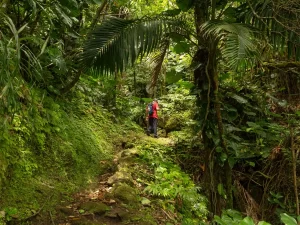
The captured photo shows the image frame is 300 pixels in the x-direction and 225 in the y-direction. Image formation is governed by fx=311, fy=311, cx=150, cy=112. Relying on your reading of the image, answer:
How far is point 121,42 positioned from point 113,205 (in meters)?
2.20

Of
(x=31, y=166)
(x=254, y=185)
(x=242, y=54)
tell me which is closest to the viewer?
(x=242, y=54)

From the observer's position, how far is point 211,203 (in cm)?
448

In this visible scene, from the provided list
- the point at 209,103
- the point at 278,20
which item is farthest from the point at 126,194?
the point at 278,20

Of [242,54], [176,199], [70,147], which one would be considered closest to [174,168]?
[176,199]

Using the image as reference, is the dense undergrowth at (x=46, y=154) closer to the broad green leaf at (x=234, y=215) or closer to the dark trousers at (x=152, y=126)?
the broad green leaf at (x=234, y=215)

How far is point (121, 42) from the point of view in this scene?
376 cm

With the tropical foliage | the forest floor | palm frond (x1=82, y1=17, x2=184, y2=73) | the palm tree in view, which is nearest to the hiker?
the tropical foliage

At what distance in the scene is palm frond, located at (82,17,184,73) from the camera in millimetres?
3752

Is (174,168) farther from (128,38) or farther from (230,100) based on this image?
(128,38)

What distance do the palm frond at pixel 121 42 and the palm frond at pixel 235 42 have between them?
2.15ft

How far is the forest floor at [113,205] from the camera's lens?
377cm

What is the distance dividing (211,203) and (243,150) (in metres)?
1.44

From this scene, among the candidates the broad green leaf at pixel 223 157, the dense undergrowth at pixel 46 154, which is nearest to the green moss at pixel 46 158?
the dense undergrowth at pixel 46 154

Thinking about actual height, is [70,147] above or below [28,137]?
below
